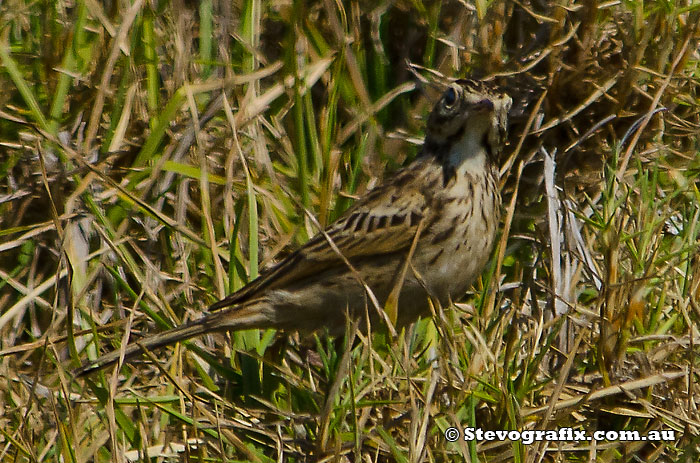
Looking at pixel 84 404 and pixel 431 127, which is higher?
pixel 431 127

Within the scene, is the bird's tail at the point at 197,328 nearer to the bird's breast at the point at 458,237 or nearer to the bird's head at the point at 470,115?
the bird's breast at the point at 458,237

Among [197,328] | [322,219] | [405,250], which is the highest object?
[405,250]

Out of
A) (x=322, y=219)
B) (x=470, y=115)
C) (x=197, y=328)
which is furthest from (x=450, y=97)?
(x=197, y=328)

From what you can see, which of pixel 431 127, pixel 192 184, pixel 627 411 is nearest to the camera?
pixel 627 411

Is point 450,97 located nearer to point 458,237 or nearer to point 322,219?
point 458,237

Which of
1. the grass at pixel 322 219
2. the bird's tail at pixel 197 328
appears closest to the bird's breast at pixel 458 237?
the grass at pixel 322 219

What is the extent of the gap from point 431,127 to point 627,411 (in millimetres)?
1528

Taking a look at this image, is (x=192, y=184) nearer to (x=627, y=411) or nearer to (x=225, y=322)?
(x=225, y=322)

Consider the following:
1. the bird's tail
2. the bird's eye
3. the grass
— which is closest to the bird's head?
the bird's eye

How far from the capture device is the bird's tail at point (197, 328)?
440 centimetres

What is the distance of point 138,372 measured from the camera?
187 inches

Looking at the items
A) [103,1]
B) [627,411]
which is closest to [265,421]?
[627,411]

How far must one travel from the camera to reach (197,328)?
14.9 ft

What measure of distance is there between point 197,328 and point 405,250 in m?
0.91
